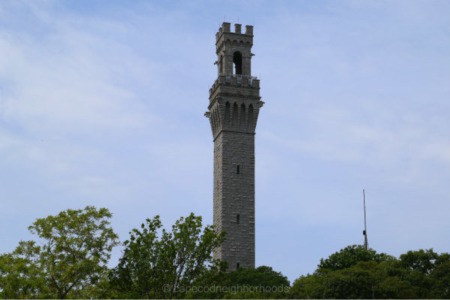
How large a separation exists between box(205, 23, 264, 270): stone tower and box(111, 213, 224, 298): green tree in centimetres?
3029

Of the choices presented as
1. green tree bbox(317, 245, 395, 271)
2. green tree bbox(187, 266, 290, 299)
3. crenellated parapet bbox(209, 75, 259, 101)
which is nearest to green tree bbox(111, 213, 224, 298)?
green tree bbox(187, 266, 290, 299)

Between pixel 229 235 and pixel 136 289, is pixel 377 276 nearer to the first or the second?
pixel 136 289

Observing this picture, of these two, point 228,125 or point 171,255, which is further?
point 228,125

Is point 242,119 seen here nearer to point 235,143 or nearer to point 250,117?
point 250,117

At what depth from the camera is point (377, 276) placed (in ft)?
196

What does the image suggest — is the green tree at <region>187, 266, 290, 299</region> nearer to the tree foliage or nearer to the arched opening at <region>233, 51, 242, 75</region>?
the tree foliage

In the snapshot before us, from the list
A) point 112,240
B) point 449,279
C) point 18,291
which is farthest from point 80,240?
point 449,279

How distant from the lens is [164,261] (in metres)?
51.0

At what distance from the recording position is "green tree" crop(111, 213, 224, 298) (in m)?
51.0

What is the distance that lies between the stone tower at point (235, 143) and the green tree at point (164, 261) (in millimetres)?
30295

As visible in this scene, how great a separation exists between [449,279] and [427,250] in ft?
25.4

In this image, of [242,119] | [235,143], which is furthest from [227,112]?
[235,143]

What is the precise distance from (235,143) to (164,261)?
36.8 m

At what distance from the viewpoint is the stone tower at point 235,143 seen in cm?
8338
